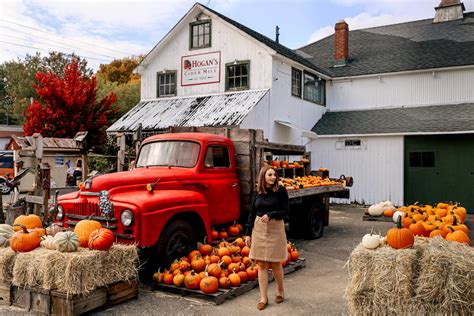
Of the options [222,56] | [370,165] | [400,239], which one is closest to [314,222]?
[400,239]

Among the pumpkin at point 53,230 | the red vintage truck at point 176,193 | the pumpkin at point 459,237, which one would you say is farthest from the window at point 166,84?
the pumpkin at point 459,237

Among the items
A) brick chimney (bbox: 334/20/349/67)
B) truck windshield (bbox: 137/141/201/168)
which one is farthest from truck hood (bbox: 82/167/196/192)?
brick chimney (bbox: 334/20/349/67)

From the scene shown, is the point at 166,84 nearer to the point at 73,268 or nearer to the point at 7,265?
the point at 7,265

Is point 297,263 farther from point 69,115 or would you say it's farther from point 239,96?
point 69,115

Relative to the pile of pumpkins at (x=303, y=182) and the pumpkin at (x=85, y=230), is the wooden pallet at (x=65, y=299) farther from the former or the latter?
the pile of pumpkins at (x=303, y=182)

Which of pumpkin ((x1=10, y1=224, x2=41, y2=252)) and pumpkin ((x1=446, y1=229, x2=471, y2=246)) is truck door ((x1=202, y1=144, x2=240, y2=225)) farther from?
pumpkin ((x1=446, y1=229, x2=471, y2=246))

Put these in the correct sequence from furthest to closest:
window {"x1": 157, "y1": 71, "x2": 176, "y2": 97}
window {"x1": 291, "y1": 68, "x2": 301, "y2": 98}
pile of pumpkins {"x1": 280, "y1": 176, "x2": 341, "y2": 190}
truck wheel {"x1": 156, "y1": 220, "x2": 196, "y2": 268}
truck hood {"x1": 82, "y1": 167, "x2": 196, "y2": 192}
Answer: window {"x1": 157, "y1": 71, "x2": 176, "y2": 97}, window {"x1": 291, "y1": 68, "x2": 301, "y2": 98}, pile of pumpkins {"x1": 280, "y1": 176, "x2": 341, "y2": 190}, truck hood {"x1": 82, "y1": 167, "x2": 196, "y2": 192}, truck wheel {"x1": 156, "y1": 220, "x2": 196, "y2": 268}

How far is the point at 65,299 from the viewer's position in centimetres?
505

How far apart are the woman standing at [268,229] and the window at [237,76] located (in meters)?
13.2

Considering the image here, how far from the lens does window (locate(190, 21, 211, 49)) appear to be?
1967cm

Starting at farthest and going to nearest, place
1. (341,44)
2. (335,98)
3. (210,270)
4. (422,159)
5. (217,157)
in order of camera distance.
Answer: (341,44) → (335,98) → (422,159) → (217,157) → (210,270)

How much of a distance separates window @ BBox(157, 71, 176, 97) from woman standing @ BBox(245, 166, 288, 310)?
15.6m

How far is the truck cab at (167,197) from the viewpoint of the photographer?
6145 millimetres

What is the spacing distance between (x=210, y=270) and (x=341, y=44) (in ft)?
65.1
